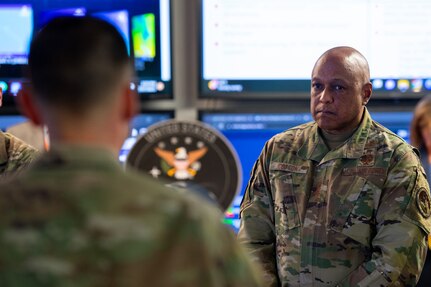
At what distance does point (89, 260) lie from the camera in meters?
1.14

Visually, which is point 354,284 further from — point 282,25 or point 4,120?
point 4,120

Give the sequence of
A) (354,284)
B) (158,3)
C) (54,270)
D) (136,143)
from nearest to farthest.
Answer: (54,270)
(354,284)
(136,143)
(158,3)

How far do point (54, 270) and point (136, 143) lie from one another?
2.54 metres

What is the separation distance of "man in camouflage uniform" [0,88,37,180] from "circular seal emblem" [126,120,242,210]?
2.68 ft

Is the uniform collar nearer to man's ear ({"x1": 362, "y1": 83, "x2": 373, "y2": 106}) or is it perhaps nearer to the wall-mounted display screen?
man's ear ({"x1": 362, "y1": 83, "x2": 373, "y2": 106})

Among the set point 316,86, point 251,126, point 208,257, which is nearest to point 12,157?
point 316,86

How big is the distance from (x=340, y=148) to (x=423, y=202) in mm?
352

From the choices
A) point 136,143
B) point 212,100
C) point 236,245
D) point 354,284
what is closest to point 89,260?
point 236,245

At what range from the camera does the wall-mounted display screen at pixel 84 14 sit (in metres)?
3.91

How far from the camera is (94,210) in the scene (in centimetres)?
115

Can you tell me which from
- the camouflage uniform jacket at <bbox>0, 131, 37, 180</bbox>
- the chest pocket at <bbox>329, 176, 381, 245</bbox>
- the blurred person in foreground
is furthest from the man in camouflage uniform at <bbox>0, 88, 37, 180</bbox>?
the blurred person in foreground

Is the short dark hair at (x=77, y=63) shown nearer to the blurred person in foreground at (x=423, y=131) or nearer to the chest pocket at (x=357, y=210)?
the chest pocket at (x=357, y=210)

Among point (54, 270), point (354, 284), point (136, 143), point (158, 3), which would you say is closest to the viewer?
point (54, 270)

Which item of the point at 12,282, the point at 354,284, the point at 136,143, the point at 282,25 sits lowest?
the point at 354,284
